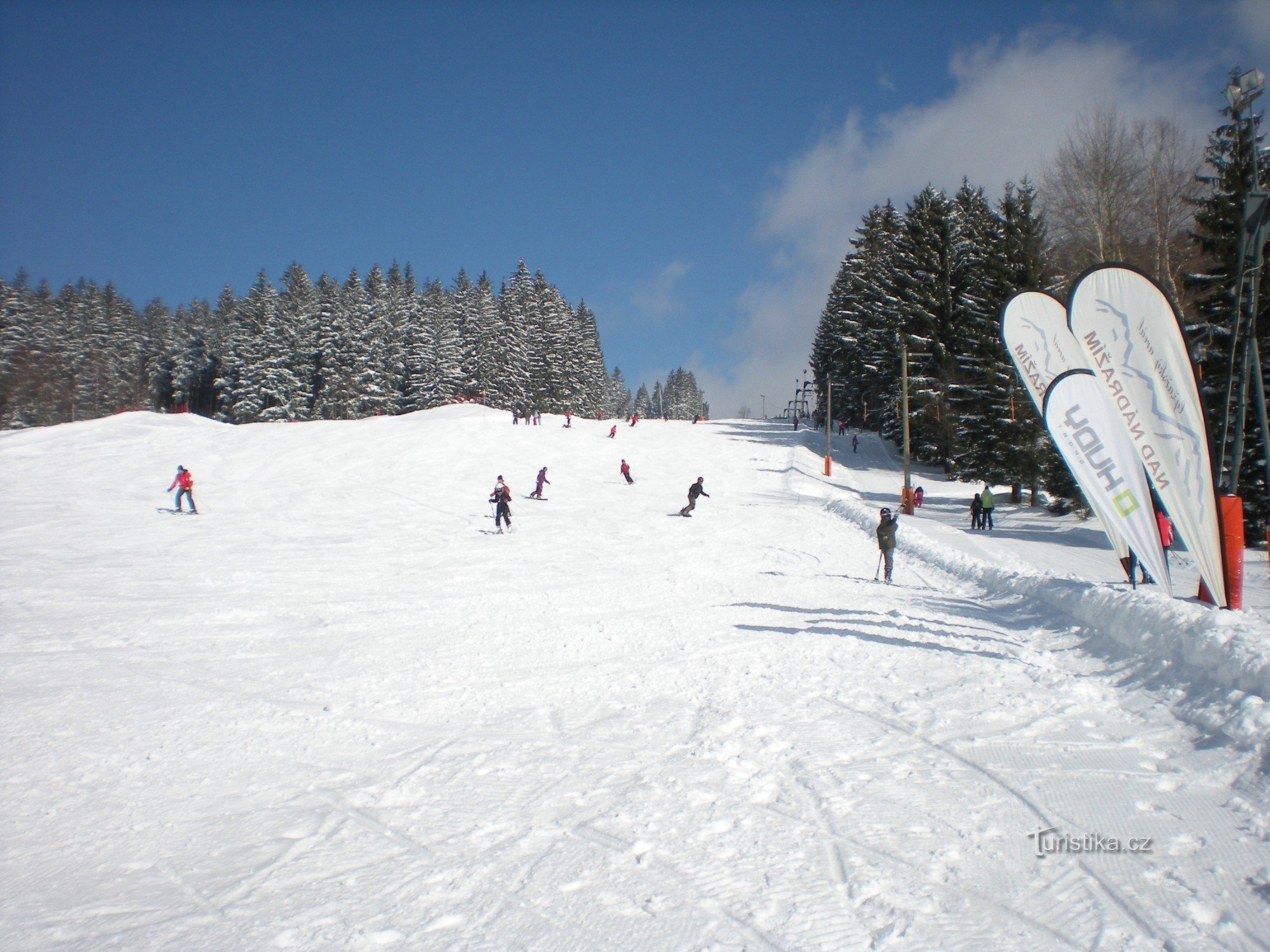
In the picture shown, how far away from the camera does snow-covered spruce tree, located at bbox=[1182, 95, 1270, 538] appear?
55.0 ft

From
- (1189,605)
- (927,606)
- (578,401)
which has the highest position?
(578,401)

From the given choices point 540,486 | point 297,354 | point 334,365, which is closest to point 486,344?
point 334,365

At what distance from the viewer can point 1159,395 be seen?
324 inches

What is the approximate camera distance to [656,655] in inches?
339

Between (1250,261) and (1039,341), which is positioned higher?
(1250,261)

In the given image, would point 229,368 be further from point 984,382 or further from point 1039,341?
point 1039,341

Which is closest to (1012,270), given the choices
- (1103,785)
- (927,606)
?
(927,606)

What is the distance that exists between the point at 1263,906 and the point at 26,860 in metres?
6.82

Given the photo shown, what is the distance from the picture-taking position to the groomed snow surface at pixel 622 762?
11.5ft

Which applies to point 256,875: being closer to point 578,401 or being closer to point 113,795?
point 113,795

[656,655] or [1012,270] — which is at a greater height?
[1012,270]

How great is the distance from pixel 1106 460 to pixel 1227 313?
12.8 m

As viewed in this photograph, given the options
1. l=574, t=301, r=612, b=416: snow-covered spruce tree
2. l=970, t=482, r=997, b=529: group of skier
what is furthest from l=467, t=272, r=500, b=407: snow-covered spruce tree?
l=970, t=482, r=997, b=529: group of skier

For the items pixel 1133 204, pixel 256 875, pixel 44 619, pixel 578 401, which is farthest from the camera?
pixel 578 401
